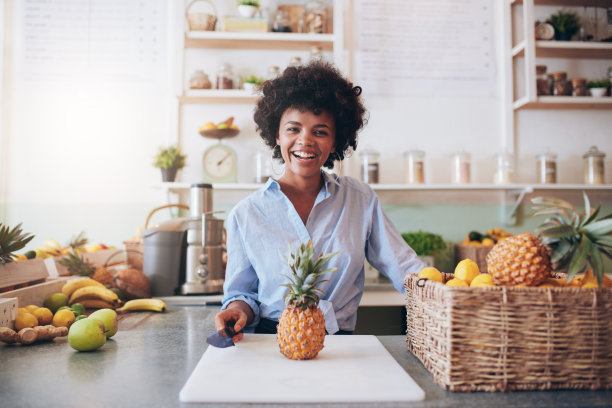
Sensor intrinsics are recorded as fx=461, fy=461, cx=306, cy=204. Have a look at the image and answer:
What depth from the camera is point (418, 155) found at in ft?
9.06

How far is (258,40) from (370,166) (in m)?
1.00

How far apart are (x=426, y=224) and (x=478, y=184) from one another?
42 cm

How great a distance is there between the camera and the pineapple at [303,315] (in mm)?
892

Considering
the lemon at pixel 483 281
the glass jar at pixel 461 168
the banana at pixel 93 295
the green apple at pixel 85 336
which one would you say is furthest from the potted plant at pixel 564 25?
the green apple at pixel 85 336

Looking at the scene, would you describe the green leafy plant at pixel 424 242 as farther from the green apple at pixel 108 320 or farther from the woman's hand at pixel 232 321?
the green apple at pixel 108 320

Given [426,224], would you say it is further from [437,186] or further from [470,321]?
[470,321]

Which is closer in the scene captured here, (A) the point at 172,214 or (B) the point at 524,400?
(B) the point at 524,400

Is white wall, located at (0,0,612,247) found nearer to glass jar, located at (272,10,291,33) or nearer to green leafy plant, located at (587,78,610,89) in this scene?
glass jar, located at (272,10,291,33)

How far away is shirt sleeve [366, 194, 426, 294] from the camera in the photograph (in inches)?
54.6

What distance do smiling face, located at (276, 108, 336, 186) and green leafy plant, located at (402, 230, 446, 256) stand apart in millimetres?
1307

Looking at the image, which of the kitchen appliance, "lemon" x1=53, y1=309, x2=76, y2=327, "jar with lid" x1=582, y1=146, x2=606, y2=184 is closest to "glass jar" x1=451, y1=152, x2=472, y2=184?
"jar with lid" x1=582, y1=146, x2=606, y2=184

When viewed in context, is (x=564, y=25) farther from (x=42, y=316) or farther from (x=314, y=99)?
(x=42, y=316)

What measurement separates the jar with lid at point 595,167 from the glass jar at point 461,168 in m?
0.73

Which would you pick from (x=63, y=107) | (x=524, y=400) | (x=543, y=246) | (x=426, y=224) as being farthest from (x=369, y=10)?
(x=524, y=400)
